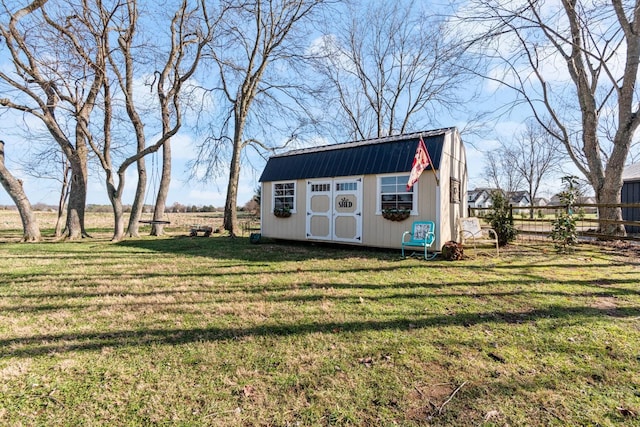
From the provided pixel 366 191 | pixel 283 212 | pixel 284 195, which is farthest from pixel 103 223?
pixel 366 191

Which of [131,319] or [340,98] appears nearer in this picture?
[131,319]

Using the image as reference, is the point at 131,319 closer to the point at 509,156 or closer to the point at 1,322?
the point at 1,322

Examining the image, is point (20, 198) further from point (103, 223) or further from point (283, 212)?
point (103, 223)

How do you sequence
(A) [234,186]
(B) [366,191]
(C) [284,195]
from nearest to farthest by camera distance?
(B) [366,191], (C) [284,195], (A) [234,186]

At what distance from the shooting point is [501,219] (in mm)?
9453

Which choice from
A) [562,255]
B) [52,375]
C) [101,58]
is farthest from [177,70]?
[562,255]

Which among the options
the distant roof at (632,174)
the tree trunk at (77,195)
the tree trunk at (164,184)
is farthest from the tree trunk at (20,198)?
the distant roof at (632,174)

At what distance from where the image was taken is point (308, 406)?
194 centimetres

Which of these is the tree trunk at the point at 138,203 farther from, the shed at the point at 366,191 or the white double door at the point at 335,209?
the white double door at the point at 335,209

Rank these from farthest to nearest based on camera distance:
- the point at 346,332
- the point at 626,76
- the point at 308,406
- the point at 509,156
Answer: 1. the point at 509,156
2. the point at 626,76
3. the point at 346,332
4. the point at 308,406

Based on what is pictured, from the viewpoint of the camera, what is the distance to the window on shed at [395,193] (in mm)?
7941

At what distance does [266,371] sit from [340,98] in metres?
20.2

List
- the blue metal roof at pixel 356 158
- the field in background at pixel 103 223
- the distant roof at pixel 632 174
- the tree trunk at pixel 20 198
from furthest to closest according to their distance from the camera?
the field in background at pixel 103 223 → the distant roof at pixel 632 174 → the tree trunk at pixel 20 198 → the blue metal roof at pixel 356 158

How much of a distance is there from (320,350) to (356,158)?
6.87 meters
